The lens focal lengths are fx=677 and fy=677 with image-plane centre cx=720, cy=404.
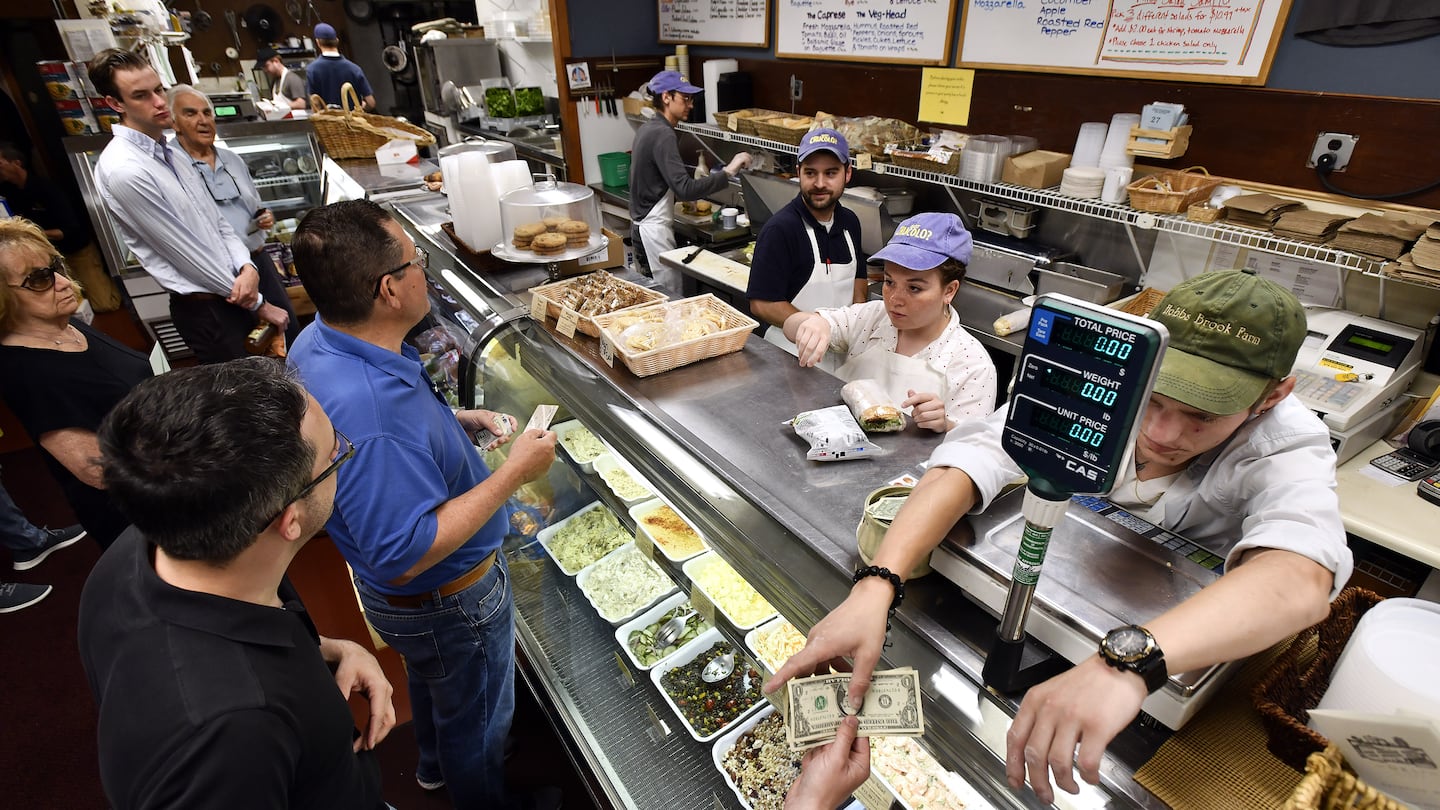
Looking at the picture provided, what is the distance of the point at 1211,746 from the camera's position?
40.8 inches

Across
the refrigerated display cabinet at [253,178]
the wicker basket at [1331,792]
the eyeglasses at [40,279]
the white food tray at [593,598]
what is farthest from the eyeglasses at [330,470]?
the refrigerated display cabinet at [253,178]

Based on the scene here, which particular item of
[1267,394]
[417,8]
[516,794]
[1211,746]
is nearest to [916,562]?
[1211,746]

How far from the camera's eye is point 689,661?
8.00ft

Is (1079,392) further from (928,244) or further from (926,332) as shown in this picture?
(926,332)

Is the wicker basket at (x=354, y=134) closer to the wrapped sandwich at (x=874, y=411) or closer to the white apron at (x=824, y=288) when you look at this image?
the white apron at (x=824, y=288)

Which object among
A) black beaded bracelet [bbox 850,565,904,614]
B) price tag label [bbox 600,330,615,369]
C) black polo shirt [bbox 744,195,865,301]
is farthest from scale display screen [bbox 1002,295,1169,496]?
black polo shirt [bbox 744,195,865,301]

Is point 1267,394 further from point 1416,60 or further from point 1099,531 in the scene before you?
point 1416,60

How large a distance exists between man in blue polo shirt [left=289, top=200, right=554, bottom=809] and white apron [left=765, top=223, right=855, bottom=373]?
1987 mm

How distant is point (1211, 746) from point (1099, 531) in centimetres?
40

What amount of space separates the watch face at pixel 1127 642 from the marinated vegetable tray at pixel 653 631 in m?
1.77

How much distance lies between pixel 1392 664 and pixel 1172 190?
10.9 ft

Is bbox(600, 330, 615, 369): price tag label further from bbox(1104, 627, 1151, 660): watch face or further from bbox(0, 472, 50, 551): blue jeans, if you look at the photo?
bbox(0, 472, 50, 551): blue jeans

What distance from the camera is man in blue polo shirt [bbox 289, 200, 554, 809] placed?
1.79 meters

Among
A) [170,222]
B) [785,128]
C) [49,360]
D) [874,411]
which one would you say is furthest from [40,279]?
[785,128]
